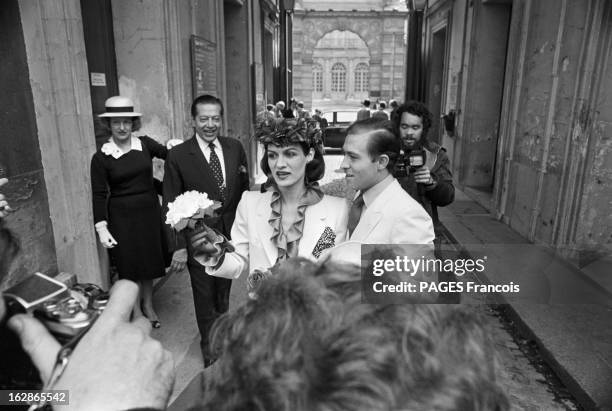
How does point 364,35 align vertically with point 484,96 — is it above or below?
above

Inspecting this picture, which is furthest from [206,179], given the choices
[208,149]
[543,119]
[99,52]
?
[543,119]

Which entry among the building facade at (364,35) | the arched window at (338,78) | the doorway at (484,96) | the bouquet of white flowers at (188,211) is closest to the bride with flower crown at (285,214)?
the bouquet of white flowers at (188,211)

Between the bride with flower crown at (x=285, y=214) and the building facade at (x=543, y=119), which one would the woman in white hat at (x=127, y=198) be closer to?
the bride with flower crown at (x=285, y=214)

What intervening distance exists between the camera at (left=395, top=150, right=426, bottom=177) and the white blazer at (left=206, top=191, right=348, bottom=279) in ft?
2.91

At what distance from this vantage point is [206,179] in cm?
333

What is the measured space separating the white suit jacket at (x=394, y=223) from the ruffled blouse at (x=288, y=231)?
302 mm

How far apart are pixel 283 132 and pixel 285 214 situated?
43cm

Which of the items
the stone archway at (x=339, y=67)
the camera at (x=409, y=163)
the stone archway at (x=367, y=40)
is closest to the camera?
the camera at (x=409, y=163)

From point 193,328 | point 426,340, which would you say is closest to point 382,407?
point 426,340

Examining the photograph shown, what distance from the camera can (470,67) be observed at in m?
8.70

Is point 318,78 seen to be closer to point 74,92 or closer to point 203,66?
point 203,66

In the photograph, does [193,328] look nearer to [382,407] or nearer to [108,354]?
[108,354]

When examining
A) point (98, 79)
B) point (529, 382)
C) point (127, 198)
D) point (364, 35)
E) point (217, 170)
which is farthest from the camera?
point (364, 35)

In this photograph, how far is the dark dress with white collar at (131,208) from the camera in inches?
137
